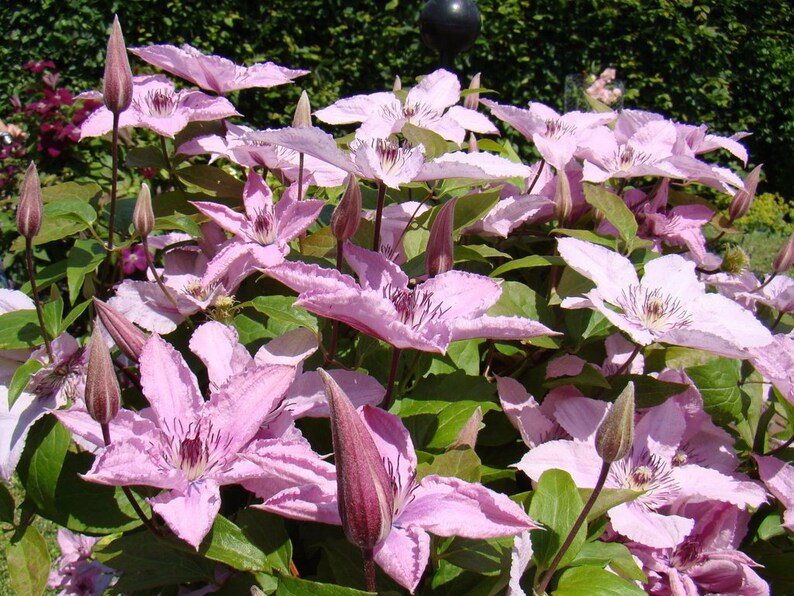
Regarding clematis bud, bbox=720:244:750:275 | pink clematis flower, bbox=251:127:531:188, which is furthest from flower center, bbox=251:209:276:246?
clematis bud, bbox=720:244:750:275

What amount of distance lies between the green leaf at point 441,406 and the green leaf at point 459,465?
75 millimetres

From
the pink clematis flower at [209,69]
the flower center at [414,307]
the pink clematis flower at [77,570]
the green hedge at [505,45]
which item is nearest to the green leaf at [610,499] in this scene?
the flower center at [414,307]

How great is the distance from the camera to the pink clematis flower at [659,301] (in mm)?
755

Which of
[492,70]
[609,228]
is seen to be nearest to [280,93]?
[492,70]

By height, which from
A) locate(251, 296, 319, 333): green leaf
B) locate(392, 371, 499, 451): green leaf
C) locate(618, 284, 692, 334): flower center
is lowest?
locate(392, 371, 499, 451): green leaf

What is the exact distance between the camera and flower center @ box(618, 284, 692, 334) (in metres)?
0.79

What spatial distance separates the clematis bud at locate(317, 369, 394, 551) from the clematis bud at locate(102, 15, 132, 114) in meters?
0.50

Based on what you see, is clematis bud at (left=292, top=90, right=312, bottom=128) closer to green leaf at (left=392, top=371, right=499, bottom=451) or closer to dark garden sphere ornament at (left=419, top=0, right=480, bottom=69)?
green leaf at (left=392, top=371, right=499, bottom=451)

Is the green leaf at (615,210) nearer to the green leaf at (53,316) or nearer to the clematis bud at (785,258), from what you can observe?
the clematis bud at (785,258)

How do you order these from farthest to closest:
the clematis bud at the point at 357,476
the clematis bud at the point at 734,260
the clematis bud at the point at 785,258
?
1. the clematis bud at the point at 734,260
2. the clematis bud at the point at 785,258
3. the clematis bud at the point at 357,476

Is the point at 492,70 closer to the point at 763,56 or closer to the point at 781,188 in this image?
the point at 763,56

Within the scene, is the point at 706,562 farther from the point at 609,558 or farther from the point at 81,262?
the point at 81,262

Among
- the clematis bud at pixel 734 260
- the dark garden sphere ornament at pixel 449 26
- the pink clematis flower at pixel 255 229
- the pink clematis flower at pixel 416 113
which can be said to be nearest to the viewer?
the pink clematis flower at pixel 255 229

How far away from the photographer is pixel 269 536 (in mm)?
622
